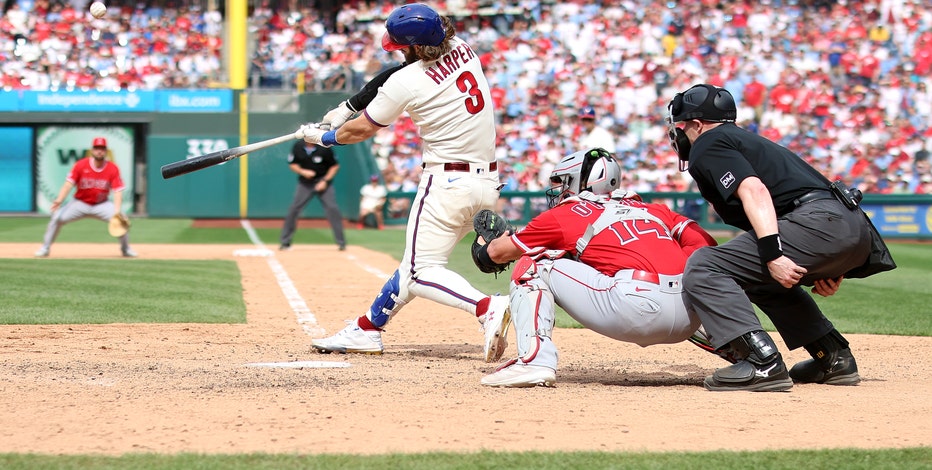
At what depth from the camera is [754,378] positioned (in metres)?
5.23

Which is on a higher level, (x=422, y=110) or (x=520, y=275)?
(x=422, y=110)

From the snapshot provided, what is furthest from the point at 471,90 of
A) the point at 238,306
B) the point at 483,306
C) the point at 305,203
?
the point at 305,203

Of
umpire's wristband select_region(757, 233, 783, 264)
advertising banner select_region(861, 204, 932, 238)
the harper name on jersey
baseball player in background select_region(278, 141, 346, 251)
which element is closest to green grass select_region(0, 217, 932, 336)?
advertising banner select_region(861, 204, 932, 238)

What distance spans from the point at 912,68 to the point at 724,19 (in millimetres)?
4790

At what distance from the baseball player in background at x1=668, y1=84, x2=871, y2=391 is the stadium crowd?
1810 centimetres

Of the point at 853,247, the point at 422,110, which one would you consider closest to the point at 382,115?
the point at 422,110

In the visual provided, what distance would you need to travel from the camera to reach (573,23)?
28.5 meters

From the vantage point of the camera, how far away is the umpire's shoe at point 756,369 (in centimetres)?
521

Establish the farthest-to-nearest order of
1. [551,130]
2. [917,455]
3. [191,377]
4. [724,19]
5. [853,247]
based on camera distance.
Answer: [724,19], [551,130], [191,377], [853,247], [917,455]

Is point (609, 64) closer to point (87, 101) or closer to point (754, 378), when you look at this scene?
point (87, 101)

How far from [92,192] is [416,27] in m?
10.2

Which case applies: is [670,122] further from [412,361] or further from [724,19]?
[724,19]

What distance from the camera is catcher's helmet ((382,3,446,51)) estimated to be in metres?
5.98

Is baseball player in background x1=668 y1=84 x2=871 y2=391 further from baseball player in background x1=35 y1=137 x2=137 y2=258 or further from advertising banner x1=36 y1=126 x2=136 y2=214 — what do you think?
advertising banner x1=36 y1=126 x2=136 y2=214
